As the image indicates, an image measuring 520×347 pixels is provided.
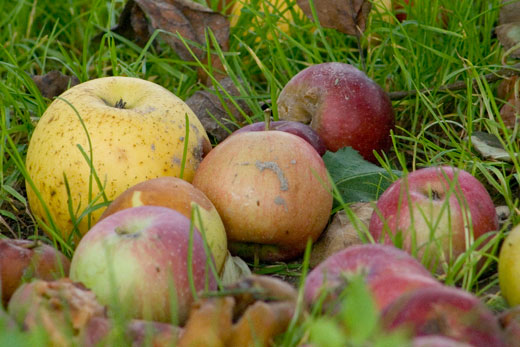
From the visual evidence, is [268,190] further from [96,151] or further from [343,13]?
[343,13]

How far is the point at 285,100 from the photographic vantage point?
117 inches

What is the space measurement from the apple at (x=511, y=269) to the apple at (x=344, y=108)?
3.61 ft

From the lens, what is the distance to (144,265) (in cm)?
171

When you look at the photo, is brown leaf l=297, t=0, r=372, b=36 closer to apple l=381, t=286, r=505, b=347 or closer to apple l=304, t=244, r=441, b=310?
apple l=304, t=244, r=441, b=310

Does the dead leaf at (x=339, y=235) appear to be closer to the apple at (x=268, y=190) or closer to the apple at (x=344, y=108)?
the apple at (x=268, y=190)

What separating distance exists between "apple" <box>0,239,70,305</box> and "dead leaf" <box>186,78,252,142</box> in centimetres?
129

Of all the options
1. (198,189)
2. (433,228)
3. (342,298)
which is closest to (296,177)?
(198,189)

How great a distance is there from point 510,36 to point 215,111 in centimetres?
128

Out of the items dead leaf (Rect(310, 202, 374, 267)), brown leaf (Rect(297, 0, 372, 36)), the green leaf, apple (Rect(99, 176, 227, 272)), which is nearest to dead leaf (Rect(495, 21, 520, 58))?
brown leaf (Rect(297, 0, 372, 36))

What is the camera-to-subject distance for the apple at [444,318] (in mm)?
1287

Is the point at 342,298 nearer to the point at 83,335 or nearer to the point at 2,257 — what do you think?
the point at 83,335

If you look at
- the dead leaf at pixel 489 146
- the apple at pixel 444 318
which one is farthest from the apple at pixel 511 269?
the dead leaf at pixel 489 146

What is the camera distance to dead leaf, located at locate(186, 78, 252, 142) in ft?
10.1

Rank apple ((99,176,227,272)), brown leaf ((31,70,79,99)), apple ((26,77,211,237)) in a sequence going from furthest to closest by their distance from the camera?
brown leaf ((31,70,79,99))
apple ((26,77,211,237))
apple ((99,176,227,272))
